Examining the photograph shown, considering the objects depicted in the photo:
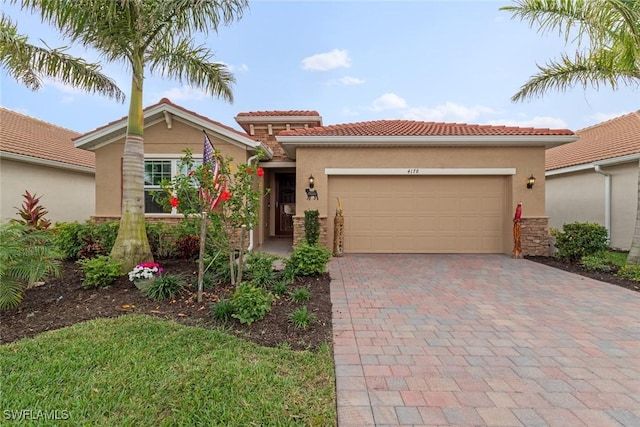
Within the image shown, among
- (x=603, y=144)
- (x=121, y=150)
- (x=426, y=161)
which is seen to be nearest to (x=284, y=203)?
(x=121, y=150)

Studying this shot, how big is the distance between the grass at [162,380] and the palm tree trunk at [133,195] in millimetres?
2284

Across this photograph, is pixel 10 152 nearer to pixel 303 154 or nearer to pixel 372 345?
pixel 303 154

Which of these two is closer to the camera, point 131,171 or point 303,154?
point 131,171

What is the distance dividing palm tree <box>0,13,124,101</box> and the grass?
600 centimetres

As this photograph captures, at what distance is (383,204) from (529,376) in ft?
23.5

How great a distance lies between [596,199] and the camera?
37.9 ft

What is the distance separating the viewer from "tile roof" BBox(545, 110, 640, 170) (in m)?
11.0

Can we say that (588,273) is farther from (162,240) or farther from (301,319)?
(162,240)

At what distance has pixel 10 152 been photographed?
9.73 m

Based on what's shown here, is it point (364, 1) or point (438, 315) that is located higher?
point (364, 1)

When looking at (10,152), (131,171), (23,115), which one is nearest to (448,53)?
(131,171)

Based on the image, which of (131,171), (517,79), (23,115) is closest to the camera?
(131,171)

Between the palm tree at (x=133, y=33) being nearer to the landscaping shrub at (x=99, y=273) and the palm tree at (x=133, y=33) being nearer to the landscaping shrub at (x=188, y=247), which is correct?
the landscaping shrub at (x=99, y=273)

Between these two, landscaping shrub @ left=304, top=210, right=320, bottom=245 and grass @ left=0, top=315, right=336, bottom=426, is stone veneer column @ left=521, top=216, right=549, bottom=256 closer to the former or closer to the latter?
landscaping shrub @ left=304, top=210, right=320, bottom=245
